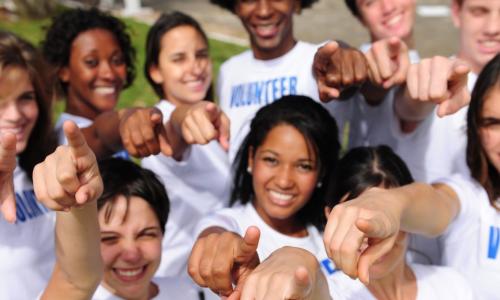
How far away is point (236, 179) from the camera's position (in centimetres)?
317

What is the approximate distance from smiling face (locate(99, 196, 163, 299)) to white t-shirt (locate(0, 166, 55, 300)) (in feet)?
1.26

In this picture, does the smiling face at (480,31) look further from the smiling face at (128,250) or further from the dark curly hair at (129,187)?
the smiling face at (128,250)

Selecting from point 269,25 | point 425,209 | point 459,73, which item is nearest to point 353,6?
point 269,25

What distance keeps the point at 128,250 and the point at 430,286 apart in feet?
3.56

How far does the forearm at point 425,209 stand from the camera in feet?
6.85

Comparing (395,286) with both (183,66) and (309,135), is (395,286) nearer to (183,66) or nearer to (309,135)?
(309,135)

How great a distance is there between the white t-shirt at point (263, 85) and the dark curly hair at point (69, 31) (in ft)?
2.53

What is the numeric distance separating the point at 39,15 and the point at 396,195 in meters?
10.1

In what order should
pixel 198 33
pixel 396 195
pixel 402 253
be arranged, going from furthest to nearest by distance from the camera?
pixel 198 33 < pixel 402 253 < pixel 396 195

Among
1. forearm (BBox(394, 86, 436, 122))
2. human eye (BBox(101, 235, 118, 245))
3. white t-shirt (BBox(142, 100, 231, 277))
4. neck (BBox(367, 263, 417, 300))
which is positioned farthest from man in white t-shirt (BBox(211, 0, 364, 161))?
neck (BBox(367, 263, 417, 300))

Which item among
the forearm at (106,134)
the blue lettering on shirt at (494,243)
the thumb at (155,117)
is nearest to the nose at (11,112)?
the forearm at (106,134)

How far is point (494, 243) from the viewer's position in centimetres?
268

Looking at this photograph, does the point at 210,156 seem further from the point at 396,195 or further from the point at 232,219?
the point at 396,195

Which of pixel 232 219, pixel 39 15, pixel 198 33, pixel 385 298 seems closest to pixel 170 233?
pixel 232 219
